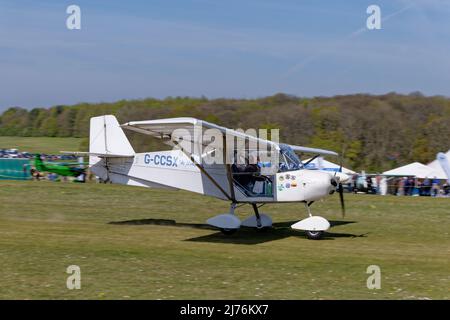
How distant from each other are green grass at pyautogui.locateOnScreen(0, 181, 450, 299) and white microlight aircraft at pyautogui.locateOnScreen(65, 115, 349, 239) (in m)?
0.87

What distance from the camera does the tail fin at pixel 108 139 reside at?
1588cm

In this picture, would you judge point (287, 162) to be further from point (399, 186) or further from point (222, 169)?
point (399, 186)

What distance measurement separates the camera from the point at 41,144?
57.1 metres

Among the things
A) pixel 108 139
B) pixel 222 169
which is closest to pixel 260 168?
pixel 222 169

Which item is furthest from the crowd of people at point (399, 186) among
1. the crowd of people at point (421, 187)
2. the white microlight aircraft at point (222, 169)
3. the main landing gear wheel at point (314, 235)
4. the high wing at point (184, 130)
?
the high wing at point (184, 130)

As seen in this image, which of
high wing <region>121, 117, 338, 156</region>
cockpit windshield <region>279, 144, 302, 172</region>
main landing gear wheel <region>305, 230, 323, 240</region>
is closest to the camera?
high wing <region>121, 117, 338, 156</region>

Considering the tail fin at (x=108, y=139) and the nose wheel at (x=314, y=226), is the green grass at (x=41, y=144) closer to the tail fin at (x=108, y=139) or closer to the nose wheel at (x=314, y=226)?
the tail fin at (x=108, y=139)

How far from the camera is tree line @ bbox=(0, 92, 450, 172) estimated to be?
157 feet

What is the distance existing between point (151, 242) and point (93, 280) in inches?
152

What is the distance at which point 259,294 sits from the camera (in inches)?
312

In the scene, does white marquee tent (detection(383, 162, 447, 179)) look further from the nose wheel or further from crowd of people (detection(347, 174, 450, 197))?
the nose wheel

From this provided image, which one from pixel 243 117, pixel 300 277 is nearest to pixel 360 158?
pixel 243 117

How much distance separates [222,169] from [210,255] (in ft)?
12.8

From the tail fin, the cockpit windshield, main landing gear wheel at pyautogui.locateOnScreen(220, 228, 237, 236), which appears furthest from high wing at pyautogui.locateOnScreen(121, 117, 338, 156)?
the tail fin
